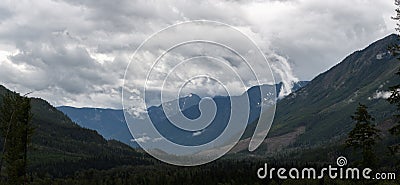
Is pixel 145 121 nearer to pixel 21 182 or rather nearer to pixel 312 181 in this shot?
pixel 21 182

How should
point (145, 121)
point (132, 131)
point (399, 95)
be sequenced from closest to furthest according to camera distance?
point (132, 131) < point (145, 121) < point (399, 95)

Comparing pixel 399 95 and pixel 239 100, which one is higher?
pixel 399 95

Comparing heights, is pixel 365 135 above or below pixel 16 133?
below

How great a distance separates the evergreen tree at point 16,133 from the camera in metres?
54.2

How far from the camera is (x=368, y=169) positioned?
47750 mm

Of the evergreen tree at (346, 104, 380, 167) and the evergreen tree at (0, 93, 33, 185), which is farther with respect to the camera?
the evergreen tree at (0, 93, 33, 185)

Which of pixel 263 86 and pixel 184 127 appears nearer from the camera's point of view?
pixel 184 127

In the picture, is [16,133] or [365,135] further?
[16,133]

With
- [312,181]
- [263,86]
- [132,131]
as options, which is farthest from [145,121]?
[312,181]

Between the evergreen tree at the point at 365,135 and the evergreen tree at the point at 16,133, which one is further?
the evergreen tree at the point at 16,133

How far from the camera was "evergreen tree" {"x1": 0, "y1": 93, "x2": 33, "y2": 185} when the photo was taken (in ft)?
178

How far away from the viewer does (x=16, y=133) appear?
54.4 metres

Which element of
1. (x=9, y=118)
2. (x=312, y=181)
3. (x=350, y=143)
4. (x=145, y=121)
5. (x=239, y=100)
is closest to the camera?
(x=145, y=121)

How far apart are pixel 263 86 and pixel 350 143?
20.9 meters
